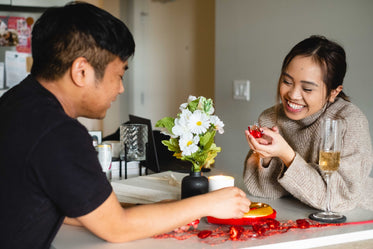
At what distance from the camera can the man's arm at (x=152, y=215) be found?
987 millimetres

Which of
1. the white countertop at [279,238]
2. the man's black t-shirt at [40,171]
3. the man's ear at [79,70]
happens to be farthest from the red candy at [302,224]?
the man's ear at [79,70]

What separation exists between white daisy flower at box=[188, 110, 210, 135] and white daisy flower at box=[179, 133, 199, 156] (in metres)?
0.02

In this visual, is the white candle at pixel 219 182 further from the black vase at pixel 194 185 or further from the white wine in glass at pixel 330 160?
the white wine in glass at pixel 330 160

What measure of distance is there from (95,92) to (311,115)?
0.89m

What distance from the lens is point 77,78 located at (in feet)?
3.36

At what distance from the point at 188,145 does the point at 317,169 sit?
47 cm

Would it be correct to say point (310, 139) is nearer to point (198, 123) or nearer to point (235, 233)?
point (198, 123)

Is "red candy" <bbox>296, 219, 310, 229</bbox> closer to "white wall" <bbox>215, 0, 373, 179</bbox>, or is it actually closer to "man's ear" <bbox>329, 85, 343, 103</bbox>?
"man's ear" <bbox>329, 85, 343, 103</bbox>

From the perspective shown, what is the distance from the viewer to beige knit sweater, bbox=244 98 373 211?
1.36m

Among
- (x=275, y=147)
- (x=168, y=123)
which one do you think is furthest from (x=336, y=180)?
(x=168, y=123)

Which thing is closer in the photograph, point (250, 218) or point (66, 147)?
point (66, 147)

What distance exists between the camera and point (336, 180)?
1370 mm

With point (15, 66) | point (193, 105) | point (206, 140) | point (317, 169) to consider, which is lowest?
point (317, 169)

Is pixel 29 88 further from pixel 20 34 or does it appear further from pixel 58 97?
pixel 20 34
